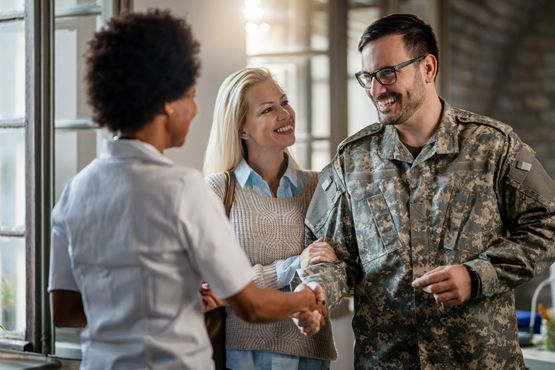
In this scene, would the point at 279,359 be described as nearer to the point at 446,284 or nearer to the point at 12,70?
the point at 446,284

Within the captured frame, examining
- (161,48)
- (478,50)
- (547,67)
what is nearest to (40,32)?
(161,48)

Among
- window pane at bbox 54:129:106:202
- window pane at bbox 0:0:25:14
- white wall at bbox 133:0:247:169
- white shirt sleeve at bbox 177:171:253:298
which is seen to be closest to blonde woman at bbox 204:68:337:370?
white wall at bbox 133:0:247:169

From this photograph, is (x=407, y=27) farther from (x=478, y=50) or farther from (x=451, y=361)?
(x=478, y=50)

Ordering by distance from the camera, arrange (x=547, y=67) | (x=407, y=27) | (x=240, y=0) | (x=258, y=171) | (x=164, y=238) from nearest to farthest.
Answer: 1. (x=164, y=238)
2. (x=407, y=27)
3. (x=258, y=171)
4. (x=240, y=0)
5. (x=547, y=67)

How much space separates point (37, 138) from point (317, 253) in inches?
47.7

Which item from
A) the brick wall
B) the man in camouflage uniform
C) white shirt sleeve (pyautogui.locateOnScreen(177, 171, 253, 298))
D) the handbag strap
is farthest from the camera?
the brick wall

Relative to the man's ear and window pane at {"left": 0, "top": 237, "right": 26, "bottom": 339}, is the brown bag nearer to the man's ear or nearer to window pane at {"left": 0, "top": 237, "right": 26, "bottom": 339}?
the man's ear

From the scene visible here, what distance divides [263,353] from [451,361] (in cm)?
58

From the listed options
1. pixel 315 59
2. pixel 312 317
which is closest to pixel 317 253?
pixel 312 317

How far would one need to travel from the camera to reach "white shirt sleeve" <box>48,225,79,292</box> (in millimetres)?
1104

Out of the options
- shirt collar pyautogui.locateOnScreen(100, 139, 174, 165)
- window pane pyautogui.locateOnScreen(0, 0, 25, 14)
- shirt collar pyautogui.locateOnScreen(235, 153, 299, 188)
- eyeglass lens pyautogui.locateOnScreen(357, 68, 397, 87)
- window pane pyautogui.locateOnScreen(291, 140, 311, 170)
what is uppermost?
window pane pyautogui.locateOnScreen(0, 0, 25, 14)

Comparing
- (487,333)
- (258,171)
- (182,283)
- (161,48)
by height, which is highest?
(161,48)

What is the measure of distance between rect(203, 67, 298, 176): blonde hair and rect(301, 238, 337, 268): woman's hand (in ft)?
1.55

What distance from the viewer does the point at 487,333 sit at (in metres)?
1.49
